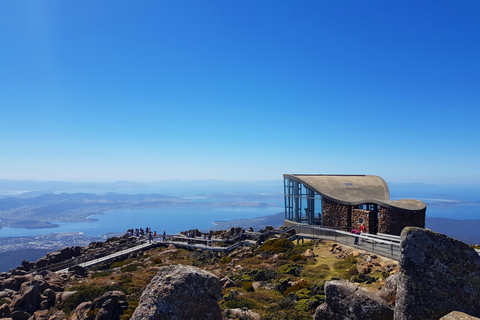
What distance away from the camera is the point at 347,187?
1308 inches

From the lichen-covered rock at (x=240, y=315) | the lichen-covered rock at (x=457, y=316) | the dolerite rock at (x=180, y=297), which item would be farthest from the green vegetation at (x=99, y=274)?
the lichen-covered rock at (x=457, y=316)

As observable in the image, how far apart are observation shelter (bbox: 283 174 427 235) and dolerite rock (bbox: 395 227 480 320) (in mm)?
20035

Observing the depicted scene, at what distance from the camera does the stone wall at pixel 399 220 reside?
77.2 ft

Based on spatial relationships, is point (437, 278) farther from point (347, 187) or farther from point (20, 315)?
point (347, 187)

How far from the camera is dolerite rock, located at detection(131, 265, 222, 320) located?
5.79 meters

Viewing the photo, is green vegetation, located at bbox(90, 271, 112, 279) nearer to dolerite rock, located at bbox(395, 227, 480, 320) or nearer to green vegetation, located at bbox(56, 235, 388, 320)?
green vegetation, located at bbox(56, 235, 388, 320)

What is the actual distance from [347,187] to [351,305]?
2845cm

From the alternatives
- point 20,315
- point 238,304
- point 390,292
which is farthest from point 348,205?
point 20,315

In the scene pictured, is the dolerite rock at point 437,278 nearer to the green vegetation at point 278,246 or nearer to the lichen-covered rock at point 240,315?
the lichen-covered rock at point 240,315

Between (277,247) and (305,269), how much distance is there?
290 inches

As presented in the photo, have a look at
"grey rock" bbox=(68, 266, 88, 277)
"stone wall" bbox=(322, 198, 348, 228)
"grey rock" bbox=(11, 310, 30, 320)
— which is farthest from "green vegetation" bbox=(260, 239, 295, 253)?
"grey rock" bbox=(11, 310, 30, 320)

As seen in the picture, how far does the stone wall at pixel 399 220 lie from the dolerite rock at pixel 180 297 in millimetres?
21901

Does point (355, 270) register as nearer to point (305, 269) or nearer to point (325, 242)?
point (305, 269)

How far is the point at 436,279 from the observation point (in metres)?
5.60
